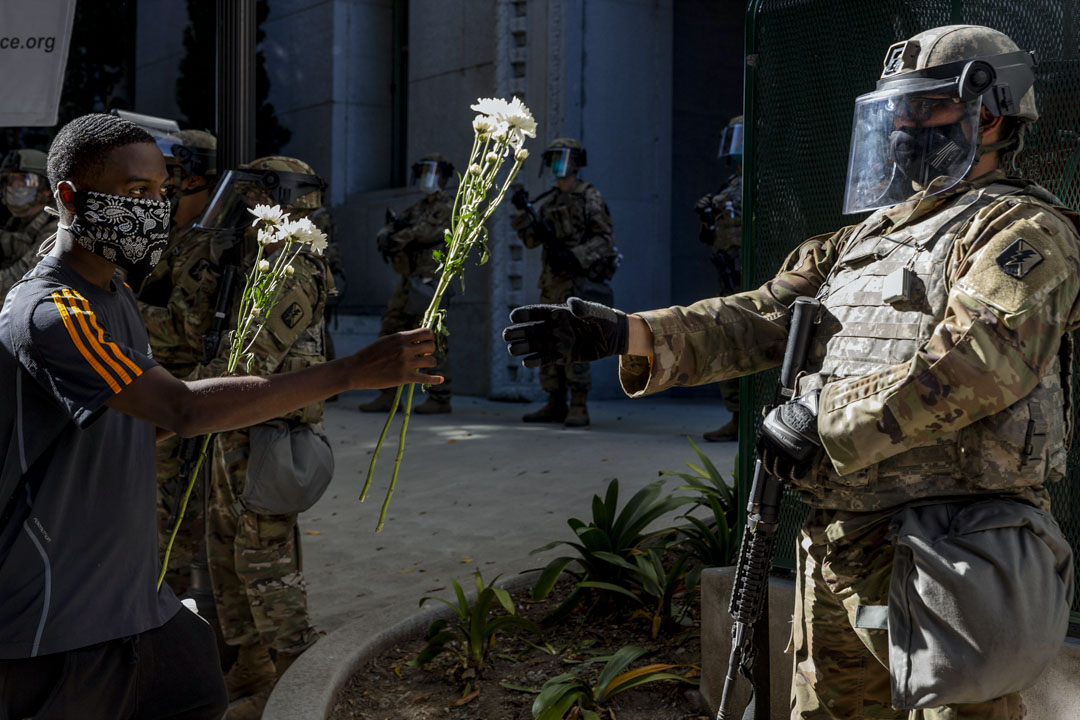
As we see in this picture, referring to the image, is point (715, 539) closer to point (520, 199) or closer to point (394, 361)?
point (394, 361)

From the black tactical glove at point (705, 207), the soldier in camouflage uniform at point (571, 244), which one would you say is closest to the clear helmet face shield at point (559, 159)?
the soldier in camouflage uniform at point (571, 244)

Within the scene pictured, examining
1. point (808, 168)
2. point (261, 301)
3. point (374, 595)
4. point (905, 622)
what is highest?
point (808, 168)

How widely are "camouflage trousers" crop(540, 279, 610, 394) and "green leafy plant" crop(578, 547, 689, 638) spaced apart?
470 cm

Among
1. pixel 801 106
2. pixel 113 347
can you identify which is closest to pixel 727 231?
pixel 801 106

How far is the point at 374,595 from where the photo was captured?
500 cm

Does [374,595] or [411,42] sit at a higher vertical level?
[411,42]

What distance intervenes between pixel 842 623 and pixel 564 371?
6.80 meters

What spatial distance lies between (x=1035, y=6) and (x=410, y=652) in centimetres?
303

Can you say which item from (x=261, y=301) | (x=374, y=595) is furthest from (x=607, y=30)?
(x=261, y=301)

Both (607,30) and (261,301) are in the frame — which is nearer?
(261,301)

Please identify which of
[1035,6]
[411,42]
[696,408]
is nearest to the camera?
[1035,6]

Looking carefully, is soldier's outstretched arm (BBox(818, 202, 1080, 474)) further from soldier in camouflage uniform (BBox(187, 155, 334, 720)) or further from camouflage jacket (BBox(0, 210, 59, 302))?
camouflage jacket (BBox(0, 210, 59, 302))

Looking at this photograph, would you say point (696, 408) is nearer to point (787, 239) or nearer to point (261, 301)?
point (787, 239)

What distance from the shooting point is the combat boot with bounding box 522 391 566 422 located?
9.37m
